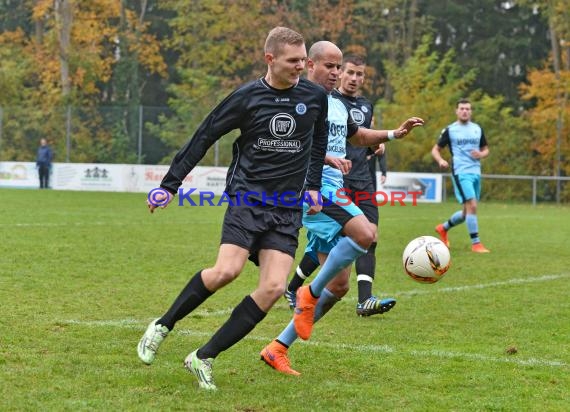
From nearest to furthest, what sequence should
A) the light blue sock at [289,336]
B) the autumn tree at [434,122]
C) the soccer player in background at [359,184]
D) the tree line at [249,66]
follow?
the light blue sock at [289,336]
the soccer player in background at [359,184]
the autumn tree at [434,122]
the tree line at [249,66]

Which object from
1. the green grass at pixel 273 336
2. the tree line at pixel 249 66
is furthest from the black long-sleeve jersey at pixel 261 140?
the tree line at pixel 249 66

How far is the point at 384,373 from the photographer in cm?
553

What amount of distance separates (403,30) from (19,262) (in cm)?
3761

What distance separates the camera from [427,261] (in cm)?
725

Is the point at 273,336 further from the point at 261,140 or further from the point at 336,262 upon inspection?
the point at 261,140

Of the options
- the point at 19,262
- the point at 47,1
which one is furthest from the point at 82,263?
the point at 47,1

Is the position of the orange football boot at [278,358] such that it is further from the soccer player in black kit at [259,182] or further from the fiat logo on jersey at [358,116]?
the fiat logo on jersey at [358,116]

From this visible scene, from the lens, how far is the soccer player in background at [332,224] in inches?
229

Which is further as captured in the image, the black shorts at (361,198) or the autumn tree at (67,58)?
the autumn tree at (67,58)

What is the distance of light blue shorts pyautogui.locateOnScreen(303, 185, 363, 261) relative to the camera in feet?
21.1

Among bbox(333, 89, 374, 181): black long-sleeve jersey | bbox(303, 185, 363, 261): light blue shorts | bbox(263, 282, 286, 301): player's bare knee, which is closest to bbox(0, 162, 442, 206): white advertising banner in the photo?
bbox(333, 89, 374, 181): black long-sleeve jersey

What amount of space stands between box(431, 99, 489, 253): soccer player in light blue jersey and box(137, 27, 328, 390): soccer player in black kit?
336 inches

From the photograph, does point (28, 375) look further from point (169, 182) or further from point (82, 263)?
point (82, 263)

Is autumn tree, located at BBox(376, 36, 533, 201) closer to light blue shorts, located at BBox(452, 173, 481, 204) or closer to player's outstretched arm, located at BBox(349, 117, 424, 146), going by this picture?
light blue shorts, located at BBox(452, 173, 481, 204)
